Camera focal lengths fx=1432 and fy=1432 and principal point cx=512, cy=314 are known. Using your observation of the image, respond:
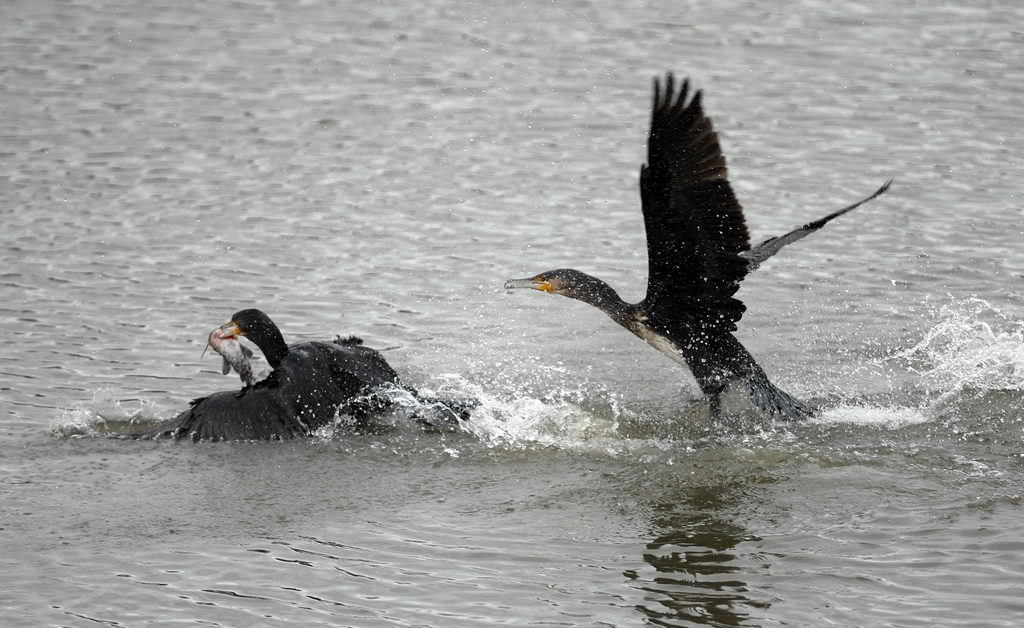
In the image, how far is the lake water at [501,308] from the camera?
18.3ft

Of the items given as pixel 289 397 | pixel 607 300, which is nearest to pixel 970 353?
pixel 607 300

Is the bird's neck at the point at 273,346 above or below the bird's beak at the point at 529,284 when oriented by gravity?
below

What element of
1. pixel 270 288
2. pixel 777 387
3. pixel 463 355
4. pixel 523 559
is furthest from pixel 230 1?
pixel 523 559

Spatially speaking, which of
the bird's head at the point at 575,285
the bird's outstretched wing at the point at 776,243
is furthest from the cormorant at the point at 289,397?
the bird's outstretched wing at the point at 776,243

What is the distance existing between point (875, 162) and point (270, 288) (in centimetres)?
514

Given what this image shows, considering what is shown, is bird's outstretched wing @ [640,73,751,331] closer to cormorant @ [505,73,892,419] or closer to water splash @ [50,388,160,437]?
cormorant @ [505,73,892,419]

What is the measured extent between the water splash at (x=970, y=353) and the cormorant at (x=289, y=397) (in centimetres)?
263

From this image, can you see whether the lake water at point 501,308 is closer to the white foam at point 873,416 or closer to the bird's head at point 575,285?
the white foam at point 873,416

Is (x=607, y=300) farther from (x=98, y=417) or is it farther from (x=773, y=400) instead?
(x=98, y=417)

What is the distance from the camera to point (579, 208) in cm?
1090

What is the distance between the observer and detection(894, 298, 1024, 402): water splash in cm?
761

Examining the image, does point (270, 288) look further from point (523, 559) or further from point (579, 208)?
point (523, 559)

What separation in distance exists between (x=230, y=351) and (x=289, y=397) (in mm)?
395

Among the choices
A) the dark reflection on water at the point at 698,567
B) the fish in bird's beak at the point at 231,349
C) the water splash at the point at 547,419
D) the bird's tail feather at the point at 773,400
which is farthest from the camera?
the fish in bird's beak at the point at 231,349
